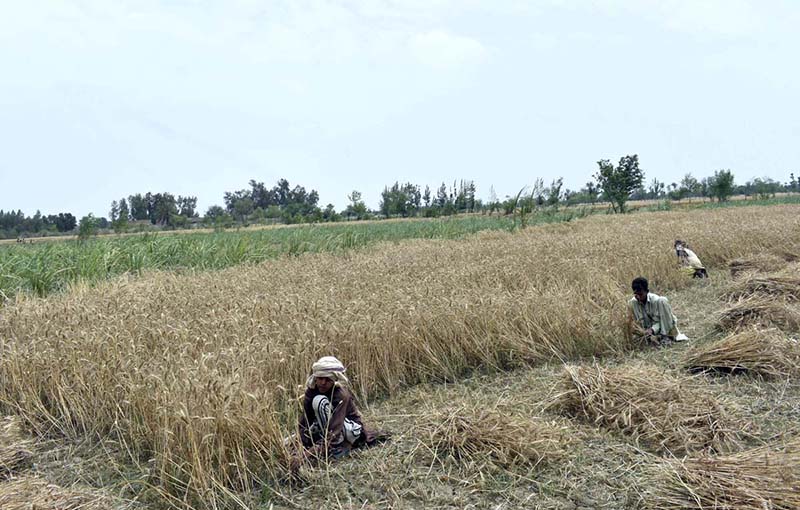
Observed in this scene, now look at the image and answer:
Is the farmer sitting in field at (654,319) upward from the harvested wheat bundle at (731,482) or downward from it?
upward

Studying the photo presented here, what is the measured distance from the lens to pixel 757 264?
31.0ft

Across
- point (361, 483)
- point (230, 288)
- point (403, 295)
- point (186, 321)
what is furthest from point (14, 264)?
point (361, 483)

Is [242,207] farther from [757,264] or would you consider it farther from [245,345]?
[245,345]

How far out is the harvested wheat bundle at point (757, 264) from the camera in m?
9.20

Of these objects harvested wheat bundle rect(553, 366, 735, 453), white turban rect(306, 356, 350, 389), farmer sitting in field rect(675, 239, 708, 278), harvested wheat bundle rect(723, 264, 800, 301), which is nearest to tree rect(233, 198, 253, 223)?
farmer sitting in field rect(675, 239, 708, 278)

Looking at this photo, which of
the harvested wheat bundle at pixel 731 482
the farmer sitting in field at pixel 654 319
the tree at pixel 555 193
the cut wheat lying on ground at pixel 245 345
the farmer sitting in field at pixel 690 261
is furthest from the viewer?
the tree at pixel 555 193

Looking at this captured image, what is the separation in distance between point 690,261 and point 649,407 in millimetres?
6680

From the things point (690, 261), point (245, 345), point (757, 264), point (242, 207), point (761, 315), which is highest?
point (242, 207)

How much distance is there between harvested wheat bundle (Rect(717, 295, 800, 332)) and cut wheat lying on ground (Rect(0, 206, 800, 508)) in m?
1.12

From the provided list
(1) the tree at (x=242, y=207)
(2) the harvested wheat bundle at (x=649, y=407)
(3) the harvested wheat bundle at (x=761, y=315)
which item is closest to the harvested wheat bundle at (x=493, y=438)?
(2) the harvested wheat bundle at (x=649, y=407)

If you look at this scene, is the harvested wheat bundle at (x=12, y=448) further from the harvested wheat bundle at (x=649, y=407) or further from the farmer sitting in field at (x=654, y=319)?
the farmer sitting in field at (x=654, y=319)

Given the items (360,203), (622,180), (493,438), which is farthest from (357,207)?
(493,438)

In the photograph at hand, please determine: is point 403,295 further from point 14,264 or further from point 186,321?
point 14,264

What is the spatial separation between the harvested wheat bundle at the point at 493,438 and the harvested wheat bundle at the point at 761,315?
11.1 ft
